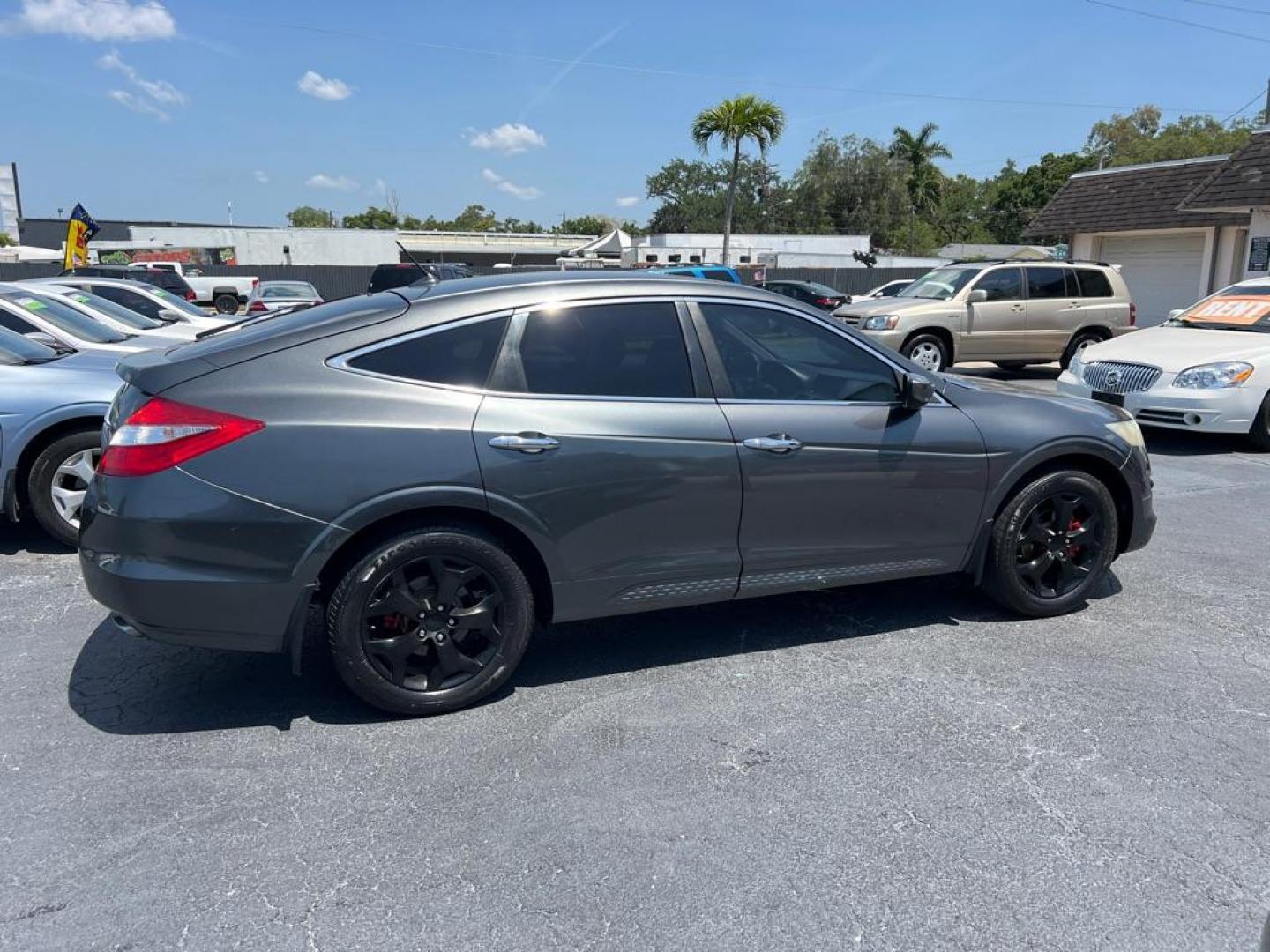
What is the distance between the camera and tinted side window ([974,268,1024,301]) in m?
14.1

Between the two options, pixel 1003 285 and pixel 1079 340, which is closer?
pixel 1003 285

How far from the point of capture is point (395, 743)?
354 centimetres

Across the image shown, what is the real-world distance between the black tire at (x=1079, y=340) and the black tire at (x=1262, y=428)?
5434mm

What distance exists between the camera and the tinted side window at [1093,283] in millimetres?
14469

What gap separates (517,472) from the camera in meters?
3.62

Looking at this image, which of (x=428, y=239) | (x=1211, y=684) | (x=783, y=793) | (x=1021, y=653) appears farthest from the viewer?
(x=428, y=239)

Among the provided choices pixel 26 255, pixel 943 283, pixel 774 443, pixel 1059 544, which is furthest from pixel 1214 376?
pixel 26 255

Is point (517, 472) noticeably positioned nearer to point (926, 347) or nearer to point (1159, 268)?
point (926, 347)

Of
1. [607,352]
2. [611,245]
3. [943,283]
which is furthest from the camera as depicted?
[611,245]

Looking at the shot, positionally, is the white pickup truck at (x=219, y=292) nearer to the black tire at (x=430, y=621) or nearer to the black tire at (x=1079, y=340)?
the black tire at (x=1079, y=340)

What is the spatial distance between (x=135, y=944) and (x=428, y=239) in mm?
58244

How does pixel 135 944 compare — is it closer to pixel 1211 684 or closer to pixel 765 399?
pixel 765 399

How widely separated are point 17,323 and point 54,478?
401 cm

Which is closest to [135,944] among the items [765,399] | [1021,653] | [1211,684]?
[765,399]
